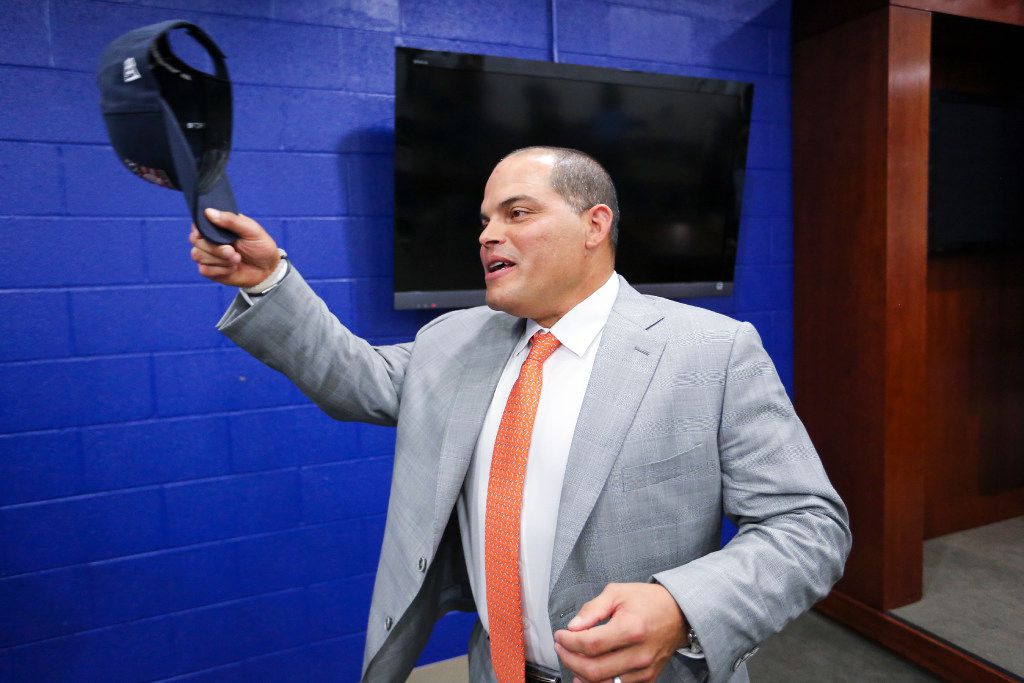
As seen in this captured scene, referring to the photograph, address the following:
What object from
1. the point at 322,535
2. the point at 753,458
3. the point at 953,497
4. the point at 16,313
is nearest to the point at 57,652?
the point at 322,535

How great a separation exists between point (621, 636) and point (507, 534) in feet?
1.25

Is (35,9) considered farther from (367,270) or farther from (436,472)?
(436,472)

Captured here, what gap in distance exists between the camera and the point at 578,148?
2.49m

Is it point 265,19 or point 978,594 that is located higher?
point 265,19

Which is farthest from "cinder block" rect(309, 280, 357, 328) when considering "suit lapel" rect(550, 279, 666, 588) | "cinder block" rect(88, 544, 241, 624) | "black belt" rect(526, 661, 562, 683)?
"black belt" rect(526, 661, 562, 683)

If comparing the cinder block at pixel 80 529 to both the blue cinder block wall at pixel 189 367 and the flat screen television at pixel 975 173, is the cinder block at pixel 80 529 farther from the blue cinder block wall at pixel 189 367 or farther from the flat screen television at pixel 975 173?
the flat screen television at pixel 975 173

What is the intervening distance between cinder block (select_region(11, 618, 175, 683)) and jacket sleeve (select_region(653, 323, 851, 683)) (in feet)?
6.15

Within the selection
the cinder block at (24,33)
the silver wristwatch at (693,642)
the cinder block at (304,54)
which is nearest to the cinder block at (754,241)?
the cinder block at (304,54)

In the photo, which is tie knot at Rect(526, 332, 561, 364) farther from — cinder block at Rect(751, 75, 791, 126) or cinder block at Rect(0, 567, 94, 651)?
cinder block at Rect(751, 75, 791, 126)

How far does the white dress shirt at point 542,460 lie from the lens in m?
1.23

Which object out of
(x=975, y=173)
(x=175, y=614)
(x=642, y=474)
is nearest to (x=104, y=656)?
(x=175, y=614)

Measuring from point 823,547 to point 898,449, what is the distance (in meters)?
1.96

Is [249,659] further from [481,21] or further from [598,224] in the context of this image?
[481,21]

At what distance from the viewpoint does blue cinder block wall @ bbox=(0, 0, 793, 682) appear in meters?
2.00
